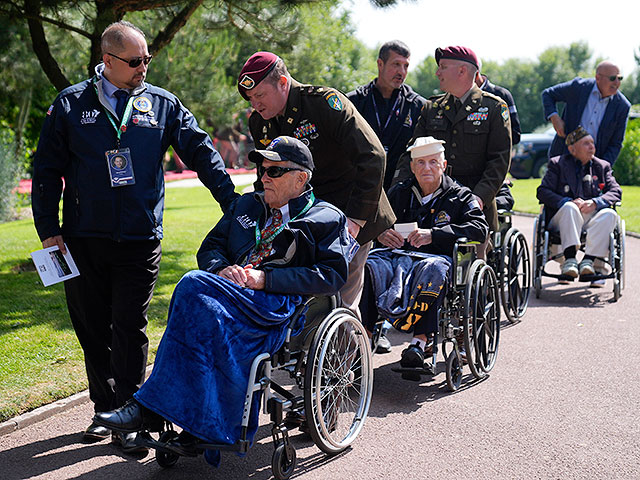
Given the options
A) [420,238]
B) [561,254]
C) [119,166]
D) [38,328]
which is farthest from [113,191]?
[561,254]

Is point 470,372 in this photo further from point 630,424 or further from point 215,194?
point 215,194

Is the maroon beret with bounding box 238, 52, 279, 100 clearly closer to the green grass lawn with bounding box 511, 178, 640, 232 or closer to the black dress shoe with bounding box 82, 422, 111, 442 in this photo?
the black dress shoe with bounding box 82, 422, 111, 442

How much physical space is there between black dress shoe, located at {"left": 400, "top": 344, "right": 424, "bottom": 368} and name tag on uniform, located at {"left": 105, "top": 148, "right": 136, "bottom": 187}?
202 centimetres

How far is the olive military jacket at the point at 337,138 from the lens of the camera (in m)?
4.45

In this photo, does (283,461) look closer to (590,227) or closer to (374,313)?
(374,313)

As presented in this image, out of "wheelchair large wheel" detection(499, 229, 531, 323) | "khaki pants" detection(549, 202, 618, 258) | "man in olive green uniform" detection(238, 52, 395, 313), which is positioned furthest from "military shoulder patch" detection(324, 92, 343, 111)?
"khaki pants" detection(549, 202, 618, 258)

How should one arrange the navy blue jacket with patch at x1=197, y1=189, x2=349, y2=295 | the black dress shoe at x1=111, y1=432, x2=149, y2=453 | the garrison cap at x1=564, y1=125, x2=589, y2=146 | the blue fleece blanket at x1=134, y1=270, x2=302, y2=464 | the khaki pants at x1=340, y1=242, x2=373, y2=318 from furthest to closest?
the garrison cap at x1=564, y1=125, x2=589, y2=146 → the khaki pants at x1=340, y1=242, x2=373, y2=318 → the navy blue jacket with patch at x1=197, y1=189, x2=349, y2=295 → the black dress shoe at x1=111, y1=432, x2=149, y2=453 → the blue fleece blanket at x1=134, y1=270, x2=302, y2=464

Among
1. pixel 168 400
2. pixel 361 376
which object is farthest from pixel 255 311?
pixel 361 376

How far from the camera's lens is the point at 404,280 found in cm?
512

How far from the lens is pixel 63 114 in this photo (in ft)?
13.3

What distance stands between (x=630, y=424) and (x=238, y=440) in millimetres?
2329

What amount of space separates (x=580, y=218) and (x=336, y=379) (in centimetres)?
477

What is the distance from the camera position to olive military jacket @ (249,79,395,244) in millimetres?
4445

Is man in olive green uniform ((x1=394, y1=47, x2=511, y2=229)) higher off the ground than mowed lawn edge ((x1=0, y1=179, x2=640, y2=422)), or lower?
higher
